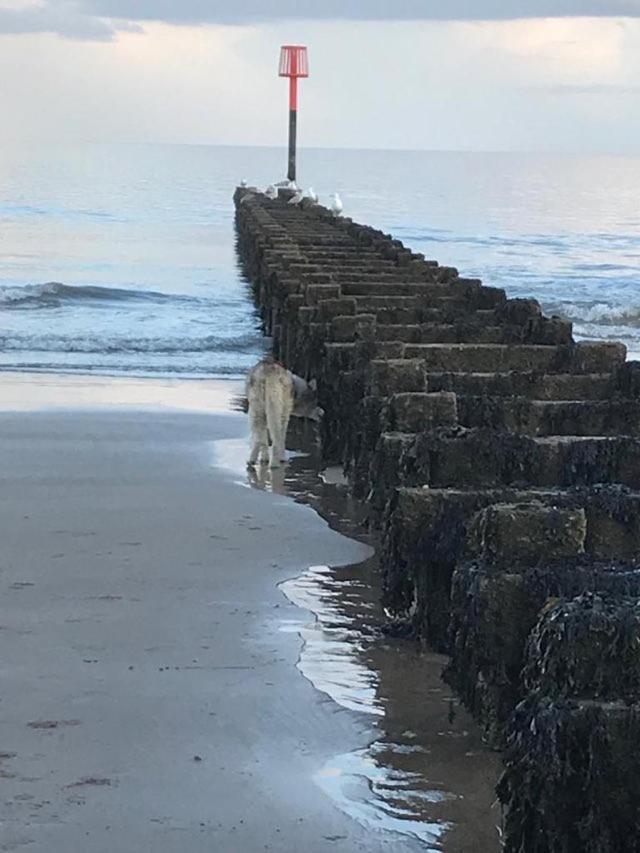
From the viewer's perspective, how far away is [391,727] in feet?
15.9

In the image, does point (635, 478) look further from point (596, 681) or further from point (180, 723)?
point (596, 681)

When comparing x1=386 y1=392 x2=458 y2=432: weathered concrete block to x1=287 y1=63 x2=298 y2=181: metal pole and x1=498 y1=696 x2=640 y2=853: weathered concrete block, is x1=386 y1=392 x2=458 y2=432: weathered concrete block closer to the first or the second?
x1=498 y1=696 x2=640 y2=853: weathered concrete block

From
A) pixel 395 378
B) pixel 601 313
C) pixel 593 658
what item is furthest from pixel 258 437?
pixel 601 313

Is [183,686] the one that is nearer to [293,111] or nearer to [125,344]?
[125,344]

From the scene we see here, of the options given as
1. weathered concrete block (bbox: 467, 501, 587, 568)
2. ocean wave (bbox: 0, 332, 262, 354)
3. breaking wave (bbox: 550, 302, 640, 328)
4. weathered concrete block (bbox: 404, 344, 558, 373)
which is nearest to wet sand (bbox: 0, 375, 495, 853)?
weathered concrete block (bbox: 467, 501, 587, 568)

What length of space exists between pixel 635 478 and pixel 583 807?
264cm

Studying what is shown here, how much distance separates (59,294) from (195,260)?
37.7 ft

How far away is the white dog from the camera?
9.66 meters

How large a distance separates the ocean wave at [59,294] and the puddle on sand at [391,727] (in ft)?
59.0

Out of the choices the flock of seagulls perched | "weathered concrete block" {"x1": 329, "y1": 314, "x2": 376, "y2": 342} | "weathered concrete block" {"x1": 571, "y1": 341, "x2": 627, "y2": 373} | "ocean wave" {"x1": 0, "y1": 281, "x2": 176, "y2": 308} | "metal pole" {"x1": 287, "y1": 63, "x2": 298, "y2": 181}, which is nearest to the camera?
"weathered concrete block" {"x1": 571, "y1": 341, "x2": 627, "y2": 373}

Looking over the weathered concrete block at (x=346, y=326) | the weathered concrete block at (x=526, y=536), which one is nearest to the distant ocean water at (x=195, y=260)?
the weathered concrete block at (x=346, y=326)

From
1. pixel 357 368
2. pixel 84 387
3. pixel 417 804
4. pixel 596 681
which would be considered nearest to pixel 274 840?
pixel 417 804

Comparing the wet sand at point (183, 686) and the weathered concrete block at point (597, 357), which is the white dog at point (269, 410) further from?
the weathered concrete block at point (597, 357)

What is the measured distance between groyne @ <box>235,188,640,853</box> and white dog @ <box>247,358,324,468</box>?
0.25 meters
